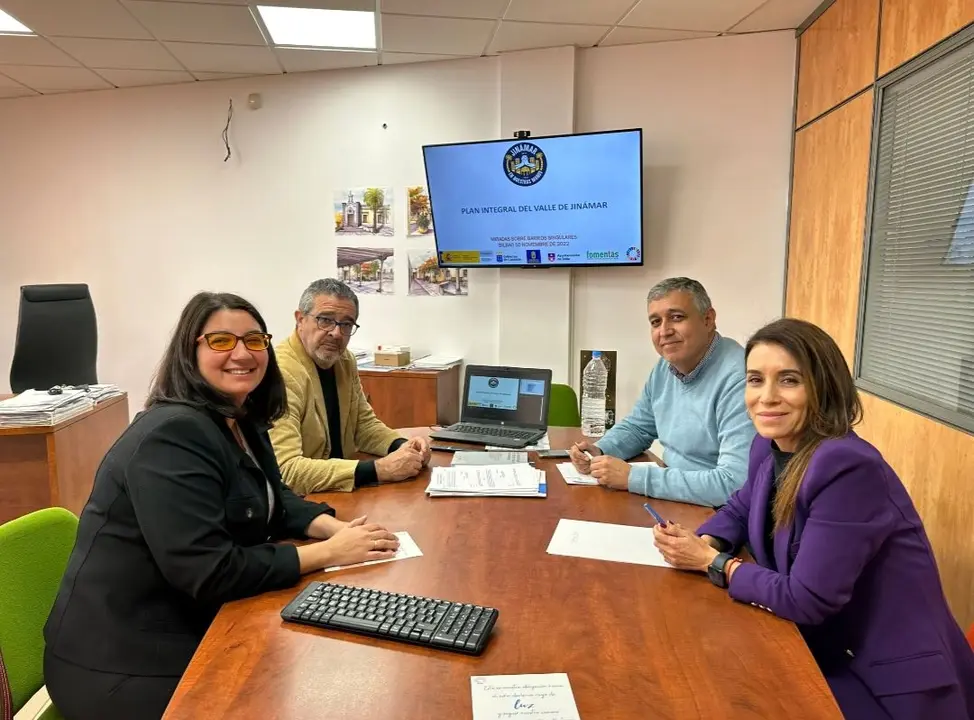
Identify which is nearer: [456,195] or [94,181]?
[456,195]

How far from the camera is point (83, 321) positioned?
3.96 metres

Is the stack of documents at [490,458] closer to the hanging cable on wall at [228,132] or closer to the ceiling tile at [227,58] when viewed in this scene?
the ceiling tile at [227,58]

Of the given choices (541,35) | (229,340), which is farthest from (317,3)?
(229,340)

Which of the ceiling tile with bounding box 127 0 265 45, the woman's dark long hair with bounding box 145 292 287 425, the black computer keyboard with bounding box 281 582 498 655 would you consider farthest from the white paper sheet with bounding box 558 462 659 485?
the ceiling tile with bounding box 127 0 265 45

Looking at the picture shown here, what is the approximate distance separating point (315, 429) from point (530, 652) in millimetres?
1356

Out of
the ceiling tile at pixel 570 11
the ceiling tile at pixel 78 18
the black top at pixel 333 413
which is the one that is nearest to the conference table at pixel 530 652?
the black top at pixel 333 413

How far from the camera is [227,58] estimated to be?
3910 mm

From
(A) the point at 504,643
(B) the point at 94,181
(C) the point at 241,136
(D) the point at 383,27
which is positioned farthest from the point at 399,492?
(B) the point at 94,181

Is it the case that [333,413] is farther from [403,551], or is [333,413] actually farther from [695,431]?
[695,431]

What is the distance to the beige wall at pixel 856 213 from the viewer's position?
2.19m

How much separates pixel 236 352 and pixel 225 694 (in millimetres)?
766

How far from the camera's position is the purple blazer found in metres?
1.19

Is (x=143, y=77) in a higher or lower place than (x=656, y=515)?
higher

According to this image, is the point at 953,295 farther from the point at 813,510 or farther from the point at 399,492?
the point at 399,492
